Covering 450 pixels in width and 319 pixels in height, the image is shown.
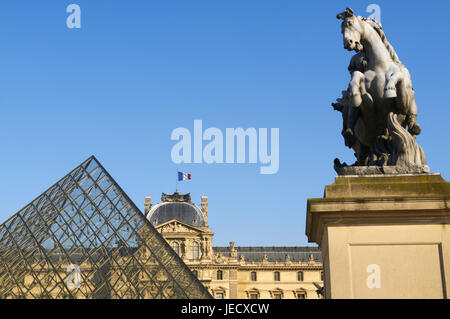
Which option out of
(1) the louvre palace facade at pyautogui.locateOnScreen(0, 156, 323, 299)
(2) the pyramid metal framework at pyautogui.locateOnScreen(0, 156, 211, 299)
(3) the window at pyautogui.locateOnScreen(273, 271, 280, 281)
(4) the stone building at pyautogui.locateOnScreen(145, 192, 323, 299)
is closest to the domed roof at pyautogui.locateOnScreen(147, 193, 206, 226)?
(4) the stone building at pyautogui.locateOnScreen(145, 192, 323, 299)

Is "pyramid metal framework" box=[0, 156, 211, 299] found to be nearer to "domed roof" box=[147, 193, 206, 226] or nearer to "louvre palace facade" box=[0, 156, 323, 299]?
"louvre palace facade" box=[0, 156, 323, 299]

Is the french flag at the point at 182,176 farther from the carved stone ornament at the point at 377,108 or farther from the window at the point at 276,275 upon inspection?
the carved stone ornament at the point at 377,108

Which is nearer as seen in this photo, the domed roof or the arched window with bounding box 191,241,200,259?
the arched window with bounding box 191,241,200,259

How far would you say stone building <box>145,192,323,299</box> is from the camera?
2751 inches

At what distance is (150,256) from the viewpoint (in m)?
24.7

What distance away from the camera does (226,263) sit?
70.7m

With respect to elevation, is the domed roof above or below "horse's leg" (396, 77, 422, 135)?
above

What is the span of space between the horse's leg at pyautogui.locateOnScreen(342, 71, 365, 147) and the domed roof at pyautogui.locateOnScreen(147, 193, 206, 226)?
66.5m

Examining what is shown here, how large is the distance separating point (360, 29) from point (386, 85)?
22.7 inches

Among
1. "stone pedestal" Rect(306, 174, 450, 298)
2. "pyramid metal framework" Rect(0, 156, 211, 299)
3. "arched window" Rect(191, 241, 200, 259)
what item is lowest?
"stone pedestal" Rect(306, 174, 450, 298)

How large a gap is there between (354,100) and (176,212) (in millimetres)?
67956

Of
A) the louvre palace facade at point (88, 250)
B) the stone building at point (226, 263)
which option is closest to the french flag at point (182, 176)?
the stone building at point (226, 263)

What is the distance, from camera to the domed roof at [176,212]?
7194cm
